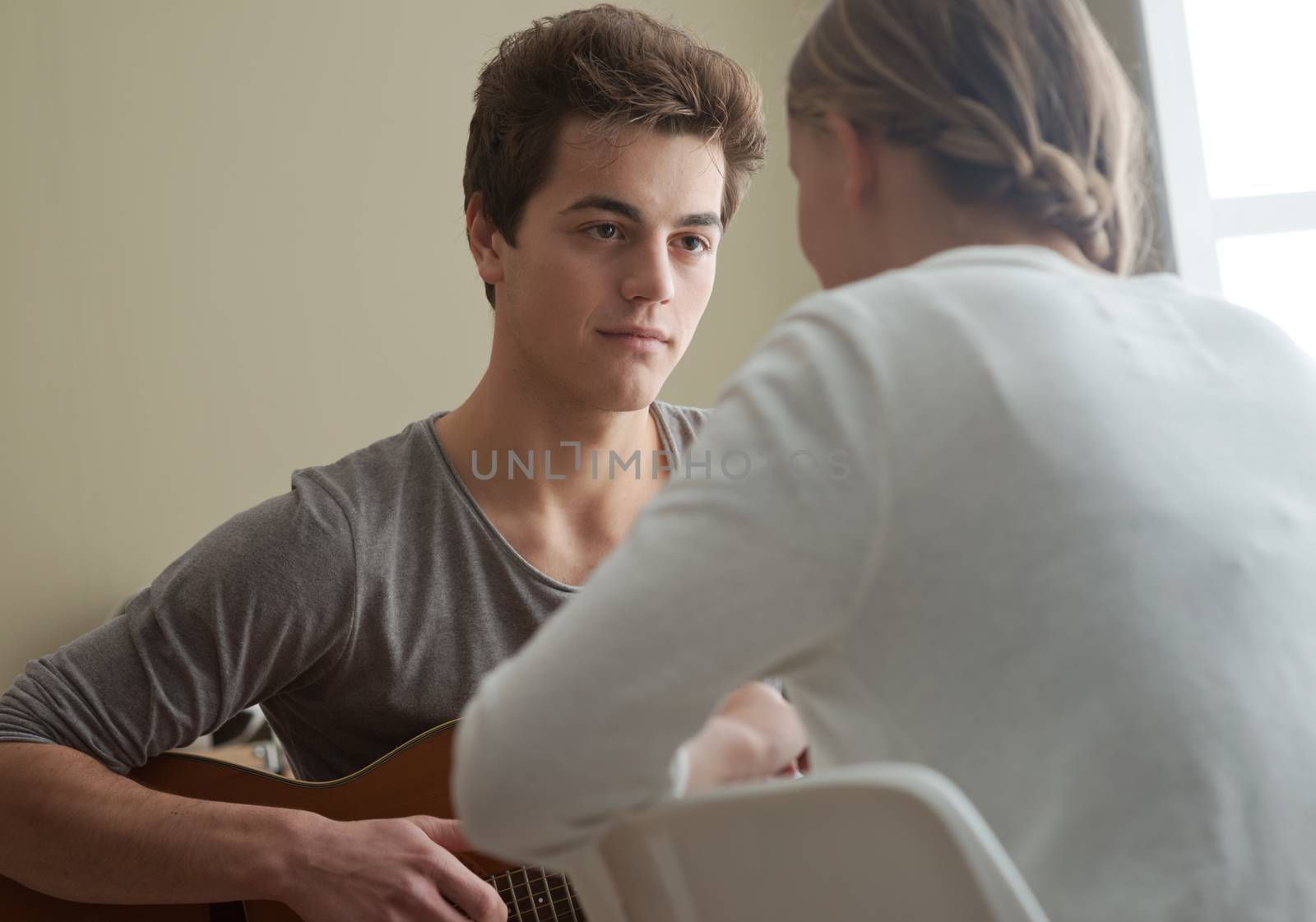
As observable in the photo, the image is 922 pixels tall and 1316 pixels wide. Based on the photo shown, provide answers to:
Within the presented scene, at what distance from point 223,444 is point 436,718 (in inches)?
49.1

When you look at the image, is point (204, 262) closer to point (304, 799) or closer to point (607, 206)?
point (607, 206)

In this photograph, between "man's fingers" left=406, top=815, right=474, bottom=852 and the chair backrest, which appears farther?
"man's fingers" left=406, top=815, right=474, bottom=852

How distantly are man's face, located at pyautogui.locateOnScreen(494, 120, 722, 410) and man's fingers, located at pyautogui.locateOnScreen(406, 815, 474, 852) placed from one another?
0.56 meters

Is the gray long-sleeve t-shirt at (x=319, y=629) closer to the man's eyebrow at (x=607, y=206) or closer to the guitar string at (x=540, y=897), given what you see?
the guitar string at (x=540, y=897)

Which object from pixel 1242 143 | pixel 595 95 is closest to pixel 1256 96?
pixel 1242 143

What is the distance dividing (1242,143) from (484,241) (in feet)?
5.58

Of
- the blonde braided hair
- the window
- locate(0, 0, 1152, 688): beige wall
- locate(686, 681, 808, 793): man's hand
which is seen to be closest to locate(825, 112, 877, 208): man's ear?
the blonde braided hair

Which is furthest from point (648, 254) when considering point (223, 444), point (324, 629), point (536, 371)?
point (223, 444)

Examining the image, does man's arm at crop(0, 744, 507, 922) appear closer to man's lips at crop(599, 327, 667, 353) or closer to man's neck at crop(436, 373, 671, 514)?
man's neck at crop(436, 373, 671, 514)

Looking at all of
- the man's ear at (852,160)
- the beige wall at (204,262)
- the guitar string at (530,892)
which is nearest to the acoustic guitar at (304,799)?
the guitar string at (530,892)

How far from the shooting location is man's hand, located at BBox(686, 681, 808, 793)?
678 millimetres

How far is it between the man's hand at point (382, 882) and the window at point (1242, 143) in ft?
6.64

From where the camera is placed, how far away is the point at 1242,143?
8.47 ft

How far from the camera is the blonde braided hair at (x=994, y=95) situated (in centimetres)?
69
